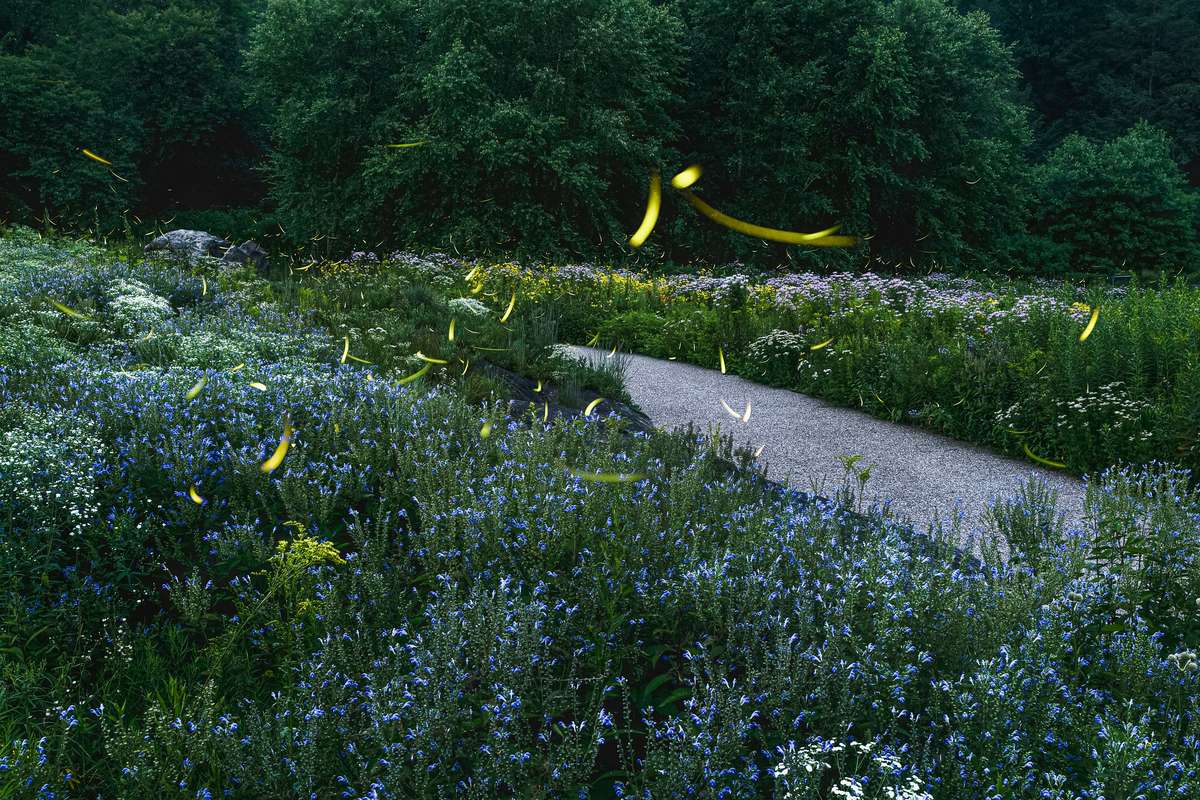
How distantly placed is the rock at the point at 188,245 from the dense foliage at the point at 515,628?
33.7 feet

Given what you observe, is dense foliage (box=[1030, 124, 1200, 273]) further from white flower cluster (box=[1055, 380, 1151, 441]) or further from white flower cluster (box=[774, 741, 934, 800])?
white flower cluster (box=[774, 741, 934, 800])

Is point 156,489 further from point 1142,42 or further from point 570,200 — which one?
point 1142,42

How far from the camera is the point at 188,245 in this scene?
46.5 feet

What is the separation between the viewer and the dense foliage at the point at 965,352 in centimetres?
671

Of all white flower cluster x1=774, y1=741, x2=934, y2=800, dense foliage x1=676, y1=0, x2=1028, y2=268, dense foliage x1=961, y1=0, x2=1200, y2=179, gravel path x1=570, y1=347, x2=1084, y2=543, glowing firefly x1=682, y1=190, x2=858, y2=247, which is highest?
dense foliage x1=961, y1=0, x2=1200, y2=179

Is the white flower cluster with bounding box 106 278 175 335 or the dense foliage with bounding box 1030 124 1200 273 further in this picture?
the dense foliage with bounding box 1030 124 1200 273

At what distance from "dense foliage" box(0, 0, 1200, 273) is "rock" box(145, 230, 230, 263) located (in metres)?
6.05

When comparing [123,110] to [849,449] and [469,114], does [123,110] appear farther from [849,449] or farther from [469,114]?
[849,449]

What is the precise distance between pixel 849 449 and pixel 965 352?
1.72 m

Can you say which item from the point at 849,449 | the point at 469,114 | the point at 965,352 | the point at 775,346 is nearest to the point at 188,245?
the point at 469,114

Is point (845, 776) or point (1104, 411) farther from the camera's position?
point (1104, 411)

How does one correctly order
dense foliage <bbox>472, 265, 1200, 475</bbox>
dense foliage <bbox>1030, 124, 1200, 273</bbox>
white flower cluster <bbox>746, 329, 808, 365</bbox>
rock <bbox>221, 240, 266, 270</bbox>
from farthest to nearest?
dense foliage <bbox>1030, 124, 1200, 273</bbox> → rock <bbox>221, 240, 266, 270</bbox> → white flower cluster <bbox>746, 329, 808, 365</bbox> → dense foliage <bbox>472, 265, 1200, 475</bbox>

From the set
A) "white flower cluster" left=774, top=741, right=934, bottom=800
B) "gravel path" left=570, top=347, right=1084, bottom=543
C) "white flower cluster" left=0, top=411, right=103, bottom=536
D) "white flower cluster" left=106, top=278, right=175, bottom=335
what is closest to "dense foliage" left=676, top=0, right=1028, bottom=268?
"gravel path" left=570, top=347, right=1084, bottom=543

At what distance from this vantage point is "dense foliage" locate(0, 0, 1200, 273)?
21.3m
